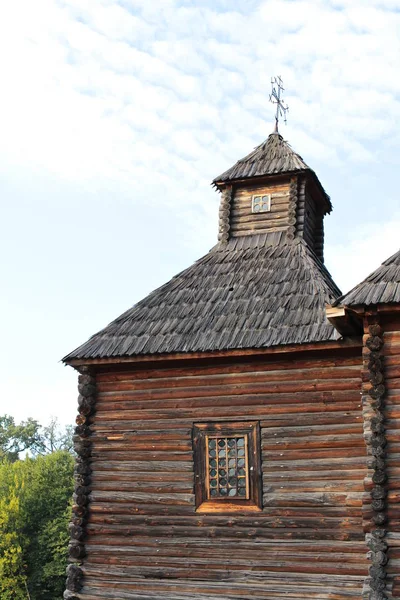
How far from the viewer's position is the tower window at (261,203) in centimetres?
1572

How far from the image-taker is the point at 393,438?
977 cm

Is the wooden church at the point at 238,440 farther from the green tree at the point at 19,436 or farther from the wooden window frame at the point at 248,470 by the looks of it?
the green tree at the point at 19,436

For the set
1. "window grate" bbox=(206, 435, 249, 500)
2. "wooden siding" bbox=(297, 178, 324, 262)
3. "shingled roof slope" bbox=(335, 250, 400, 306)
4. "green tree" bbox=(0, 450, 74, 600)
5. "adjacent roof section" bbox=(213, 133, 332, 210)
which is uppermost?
"adjacent roof section" bbox=(213, 133, 332, 210)

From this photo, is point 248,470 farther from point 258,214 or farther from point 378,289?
point 258,214

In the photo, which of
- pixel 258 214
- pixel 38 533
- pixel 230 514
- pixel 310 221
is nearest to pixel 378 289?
pixel 230 514

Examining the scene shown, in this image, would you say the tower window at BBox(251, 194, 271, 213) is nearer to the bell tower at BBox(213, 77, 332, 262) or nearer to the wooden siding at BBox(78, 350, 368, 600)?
the bell tower at BBox(213, 77, 332, 262)

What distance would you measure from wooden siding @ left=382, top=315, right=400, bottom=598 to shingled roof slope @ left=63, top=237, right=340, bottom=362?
4.05ft

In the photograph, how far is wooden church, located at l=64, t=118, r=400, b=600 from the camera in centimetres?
1084

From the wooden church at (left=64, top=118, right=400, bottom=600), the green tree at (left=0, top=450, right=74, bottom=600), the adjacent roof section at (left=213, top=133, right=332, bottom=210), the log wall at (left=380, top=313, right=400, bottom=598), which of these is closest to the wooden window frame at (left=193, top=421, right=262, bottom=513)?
the wooden church at (left=64, top=118, right=400, bottom=600)

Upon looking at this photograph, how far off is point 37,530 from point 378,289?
25.2 meters

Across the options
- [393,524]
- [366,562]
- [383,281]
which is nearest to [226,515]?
[366,562]

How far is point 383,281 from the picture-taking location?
1014 centimetres

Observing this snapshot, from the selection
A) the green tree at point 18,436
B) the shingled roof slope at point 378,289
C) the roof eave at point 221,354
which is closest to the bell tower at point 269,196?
the roof eave at point 221,354

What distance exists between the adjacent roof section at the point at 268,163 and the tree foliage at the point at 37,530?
57.2 ft
